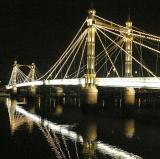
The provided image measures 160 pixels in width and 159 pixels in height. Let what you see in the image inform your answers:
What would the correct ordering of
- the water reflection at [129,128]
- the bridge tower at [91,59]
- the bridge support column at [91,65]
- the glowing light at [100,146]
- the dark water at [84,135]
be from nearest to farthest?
the glowing light at [100,146]
the dark water at [84,135]
the water reflection at [129,128]
the bridge support column at [91,65]
the bridge tower at [91,59]

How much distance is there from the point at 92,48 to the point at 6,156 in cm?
2389

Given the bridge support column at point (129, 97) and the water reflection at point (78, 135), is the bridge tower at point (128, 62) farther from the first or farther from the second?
the water reflection at point (78, 135)

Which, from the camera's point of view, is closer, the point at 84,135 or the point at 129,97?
the point at 84,135

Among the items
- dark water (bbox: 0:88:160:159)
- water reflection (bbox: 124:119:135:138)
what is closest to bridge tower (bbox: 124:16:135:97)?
dark water (bbox: 0:88:160:159)

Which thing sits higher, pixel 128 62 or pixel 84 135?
pixel 128 62

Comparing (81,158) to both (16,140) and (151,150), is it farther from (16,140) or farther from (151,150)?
(16,140)

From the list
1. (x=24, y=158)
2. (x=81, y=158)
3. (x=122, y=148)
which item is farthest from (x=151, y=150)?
(x=24, y=158)

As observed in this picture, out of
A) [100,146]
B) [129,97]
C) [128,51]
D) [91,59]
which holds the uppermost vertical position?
[128,51]

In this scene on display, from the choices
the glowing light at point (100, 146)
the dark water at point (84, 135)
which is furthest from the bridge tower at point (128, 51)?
the glowing light at point (100, 146)

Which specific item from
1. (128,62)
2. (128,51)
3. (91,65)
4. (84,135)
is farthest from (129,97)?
(84,135)

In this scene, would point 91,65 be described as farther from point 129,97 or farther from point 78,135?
point 78,135

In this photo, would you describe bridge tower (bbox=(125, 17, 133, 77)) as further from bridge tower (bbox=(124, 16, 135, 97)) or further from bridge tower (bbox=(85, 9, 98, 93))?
bridge tower (bbox=(85, 9, 98, 93))

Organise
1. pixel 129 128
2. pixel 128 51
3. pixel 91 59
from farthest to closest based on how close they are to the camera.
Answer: pixel 128 51 → pixel 91 59 → pixel 129 128

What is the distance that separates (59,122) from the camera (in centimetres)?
4306
